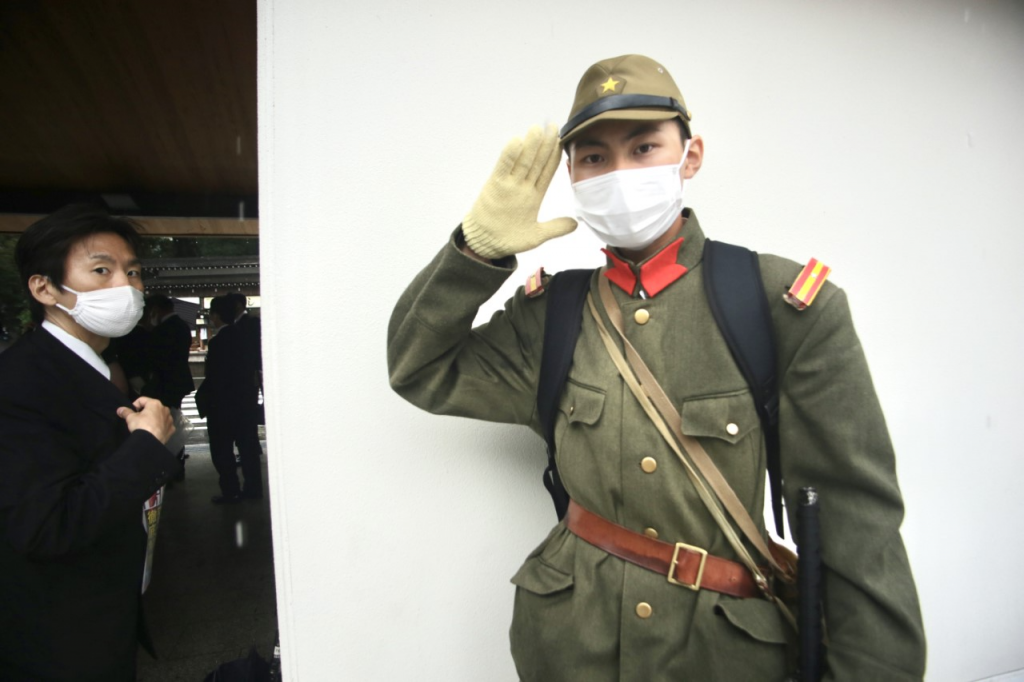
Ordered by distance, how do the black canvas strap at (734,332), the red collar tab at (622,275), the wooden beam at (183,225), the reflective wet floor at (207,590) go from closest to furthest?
the black canvas strap at (734,332)
the red collar tab at (622,275)
the reflective wet floor at (207,590)
the wooden beam at (183,225)

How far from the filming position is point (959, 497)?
2.37m

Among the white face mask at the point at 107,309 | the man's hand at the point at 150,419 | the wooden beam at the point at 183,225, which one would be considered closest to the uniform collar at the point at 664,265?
the man's hand at the point at 150,419

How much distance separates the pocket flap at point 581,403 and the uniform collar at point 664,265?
0.77 ft

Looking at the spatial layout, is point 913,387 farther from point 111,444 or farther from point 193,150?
point 193,150

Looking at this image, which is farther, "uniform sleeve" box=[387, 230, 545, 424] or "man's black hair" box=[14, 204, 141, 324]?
"man's black hair" box=[14, 204, 141, 324]

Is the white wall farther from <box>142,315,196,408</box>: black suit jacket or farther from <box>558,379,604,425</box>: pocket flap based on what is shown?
<box>142,315,196,408</box>: black suit jacket

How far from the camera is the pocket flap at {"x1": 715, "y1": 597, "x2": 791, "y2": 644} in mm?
1100

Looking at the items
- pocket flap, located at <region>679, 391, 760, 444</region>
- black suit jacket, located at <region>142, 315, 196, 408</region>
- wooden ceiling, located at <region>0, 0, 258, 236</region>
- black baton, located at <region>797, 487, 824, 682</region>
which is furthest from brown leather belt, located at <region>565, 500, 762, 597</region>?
black suit jacket, located at <region>142, 315, 196, 408</region>

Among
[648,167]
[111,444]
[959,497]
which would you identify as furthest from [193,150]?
[959,497]

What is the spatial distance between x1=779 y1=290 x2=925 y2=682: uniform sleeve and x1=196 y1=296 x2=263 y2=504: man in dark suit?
493 centimetres

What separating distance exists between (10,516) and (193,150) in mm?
3267

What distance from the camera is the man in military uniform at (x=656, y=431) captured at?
3.48 feet

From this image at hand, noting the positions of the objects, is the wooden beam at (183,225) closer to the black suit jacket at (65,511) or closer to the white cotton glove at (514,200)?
the black suit jacket at (65,511)

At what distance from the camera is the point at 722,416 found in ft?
3.69
